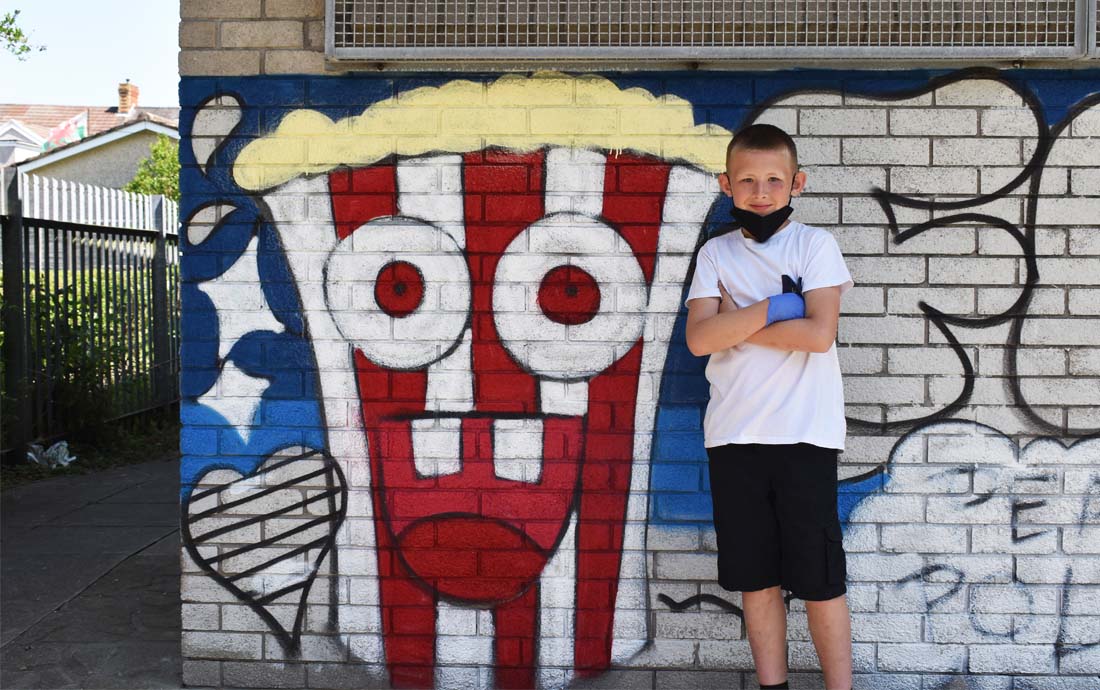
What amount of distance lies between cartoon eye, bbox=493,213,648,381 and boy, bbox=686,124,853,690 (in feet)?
1.32

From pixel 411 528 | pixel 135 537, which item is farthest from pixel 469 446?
pixel 135 537

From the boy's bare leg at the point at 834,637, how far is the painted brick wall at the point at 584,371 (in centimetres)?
48

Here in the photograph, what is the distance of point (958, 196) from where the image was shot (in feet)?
12.2

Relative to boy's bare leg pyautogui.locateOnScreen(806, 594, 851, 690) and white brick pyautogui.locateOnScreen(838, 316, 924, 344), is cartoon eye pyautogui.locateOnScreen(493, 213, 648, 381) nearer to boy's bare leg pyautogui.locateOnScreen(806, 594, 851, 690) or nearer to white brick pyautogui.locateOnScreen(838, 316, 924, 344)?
white brick pyautogui.locateOnScreen(838, 316, 924, 344)

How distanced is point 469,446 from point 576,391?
0.42 metres

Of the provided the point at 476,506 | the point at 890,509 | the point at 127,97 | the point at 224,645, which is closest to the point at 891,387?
the point at 890,509

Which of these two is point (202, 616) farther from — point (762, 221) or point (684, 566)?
point (762, 221)

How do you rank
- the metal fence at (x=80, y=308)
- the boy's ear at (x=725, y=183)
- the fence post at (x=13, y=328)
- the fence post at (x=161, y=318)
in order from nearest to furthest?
the boy's ear at (x=725, y=183)
the fence post at (x=13, y=328)
the metal fence at (x=80, y=308)
the fence post at (x=161, y=318)

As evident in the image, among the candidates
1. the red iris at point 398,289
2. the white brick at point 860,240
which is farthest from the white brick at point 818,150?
the red iris at point 398,289

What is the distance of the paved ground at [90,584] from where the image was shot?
4.09 meters

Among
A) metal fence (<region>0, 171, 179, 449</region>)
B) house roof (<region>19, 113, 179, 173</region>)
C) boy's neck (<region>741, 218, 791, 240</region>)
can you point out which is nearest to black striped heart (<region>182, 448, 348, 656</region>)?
boy's neck (<region>741, 218, 791, 240</region>)

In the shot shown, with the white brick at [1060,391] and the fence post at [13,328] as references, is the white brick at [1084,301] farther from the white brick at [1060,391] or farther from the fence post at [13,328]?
the fence post at [13,328]

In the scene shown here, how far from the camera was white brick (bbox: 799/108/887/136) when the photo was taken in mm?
3717

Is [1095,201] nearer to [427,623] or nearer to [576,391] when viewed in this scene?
[576,391]
